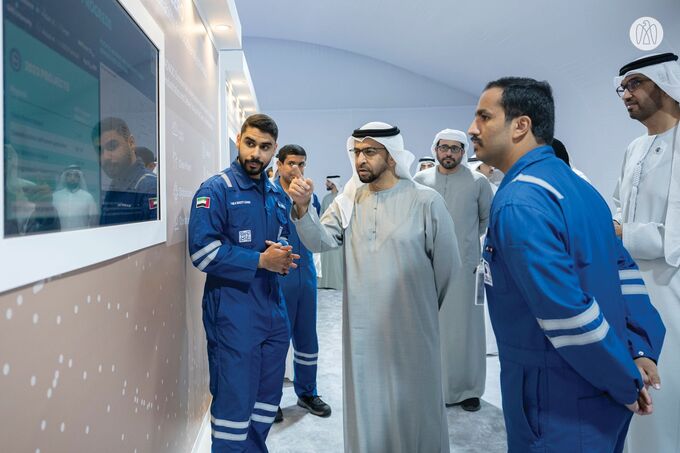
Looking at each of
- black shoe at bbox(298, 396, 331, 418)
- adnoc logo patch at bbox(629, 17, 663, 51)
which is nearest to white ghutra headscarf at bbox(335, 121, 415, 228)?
black shoe at bbox(298, 396, 331, 418)

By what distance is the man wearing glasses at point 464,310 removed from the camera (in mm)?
3152

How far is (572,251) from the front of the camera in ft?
3.92

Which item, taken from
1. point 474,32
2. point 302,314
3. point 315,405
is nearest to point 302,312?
point 302,314

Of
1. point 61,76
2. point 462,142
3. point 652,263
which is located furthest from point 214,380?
point 462,142

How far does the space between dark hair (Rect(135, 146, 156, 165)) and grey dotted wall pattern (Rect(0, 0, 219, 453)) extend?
8.8 inches

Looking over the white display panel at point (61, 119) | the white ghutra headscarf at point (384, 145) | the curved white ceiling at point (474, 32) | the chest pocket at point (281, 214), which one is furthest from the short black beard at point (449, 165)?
the curved white ceiling at point (474, 32)

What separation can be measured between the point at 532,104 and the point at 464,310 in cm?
207

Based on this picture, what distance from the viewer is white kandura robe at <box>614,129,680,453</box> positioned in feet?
6.21

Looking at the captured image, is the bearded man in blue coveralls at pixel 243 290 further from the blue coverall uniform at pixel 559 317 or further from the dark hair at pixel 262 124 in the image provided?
the blue coverall uniform at pixel 559 317

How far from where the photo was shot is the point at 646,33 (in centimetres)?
439

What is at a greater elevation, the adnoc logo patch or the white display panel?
the adnoc logo patch

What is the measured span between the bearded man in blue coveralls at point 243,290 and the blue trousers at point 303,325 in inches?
31.5

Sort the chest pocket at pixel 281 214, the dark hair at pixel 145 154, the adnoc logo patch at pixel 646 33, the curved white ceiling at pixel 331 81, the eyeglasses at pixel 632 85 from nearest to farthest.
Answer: the dark hair at pixel 145 154
the eyeglasses at pixel 632 85
the chest pocket at pixel 281 214
the adnoc logo patch at pixel 646 33
the curved white ceiling at pixel 331 81

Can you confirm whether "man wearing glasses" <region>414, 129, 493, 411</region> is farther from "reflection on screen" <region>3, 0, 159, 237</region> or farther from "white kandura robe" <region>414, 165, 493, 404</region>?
"reflection on screen" <region>3, 0, 159, 237</region>
